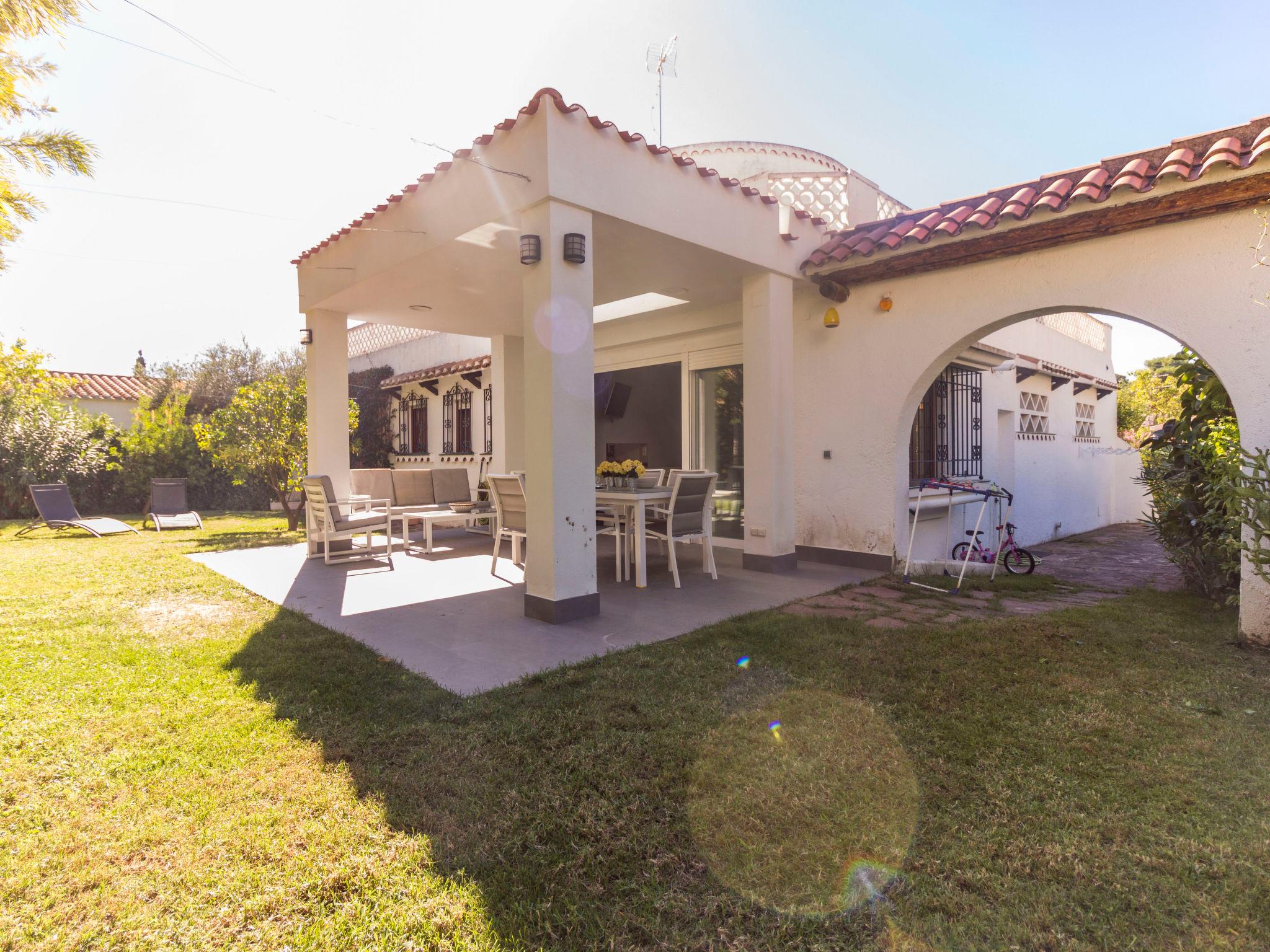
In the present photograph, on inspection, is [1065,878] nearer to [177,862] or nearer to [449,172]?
[177,862]

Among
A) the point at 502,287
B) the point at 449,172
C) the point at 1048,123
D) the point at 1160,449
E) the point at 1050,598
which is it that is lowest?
the point at 1050,598

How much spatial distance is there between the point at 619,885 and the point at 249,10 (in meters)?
6.42

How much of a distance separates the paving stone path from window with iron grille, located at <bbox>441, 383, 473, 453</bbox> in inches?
323

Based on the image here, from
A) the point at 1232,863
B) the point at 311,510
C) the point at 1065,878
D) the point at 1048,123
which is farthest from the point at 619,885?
the point at 1048,123

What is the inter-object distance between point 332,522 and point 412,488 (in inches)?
99.7

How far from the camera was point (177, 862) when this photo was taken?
187 centimetres

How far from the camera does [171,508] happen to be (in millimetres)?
10258

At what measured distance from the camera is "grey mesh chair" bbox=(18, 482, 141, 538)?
9.24 m

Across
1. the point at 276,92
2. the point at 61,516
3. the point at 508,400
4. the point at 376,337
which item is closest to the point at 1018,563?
the point at 508,400

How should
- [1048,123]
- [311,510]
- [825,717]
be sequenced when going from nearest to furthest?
1. [825,717]
2. [311,510]
3. [1048,123]

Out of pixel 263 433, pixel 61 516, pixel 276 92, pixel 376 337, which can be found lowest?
pixel 61 516

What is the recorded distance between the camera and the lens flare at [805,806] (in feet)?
5.90

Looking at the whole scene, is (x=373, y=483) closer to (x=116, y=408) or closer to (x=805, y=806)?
(x=805, y=806)

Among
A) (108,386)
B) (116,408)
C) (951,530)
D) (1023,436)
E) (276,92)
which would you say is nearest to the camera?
(276,92)
